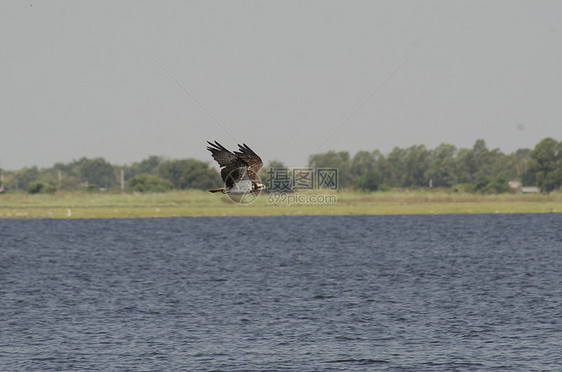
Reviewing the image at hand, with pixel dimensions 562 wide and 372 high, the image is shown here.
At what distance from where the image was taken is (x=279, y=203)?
14338cm

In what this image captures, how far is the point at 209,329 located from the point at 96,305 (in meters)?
11.2

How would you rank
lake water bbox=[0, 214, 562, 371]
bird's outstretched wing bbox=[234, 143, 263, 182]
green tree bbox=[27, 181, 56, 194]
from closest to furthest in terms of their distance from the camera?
bird's outstretched wing bbox=[234, 143, 263, 182] < lake water bbox=[0, 214, 562, 371] < green tree bbox=[27, 181, 56, 194]

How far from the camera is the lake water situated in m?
32.1

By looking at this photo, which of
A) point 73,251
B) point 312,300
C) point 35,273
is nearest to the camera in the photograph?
point 312,300

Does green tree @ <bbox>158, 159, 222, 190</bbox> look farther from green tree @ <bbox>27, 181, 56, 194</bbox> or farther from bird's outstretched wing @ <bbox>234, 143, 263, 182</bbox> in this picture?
bird's outstretched wing @ <bbox>234, 143, 263, 182</bbox>

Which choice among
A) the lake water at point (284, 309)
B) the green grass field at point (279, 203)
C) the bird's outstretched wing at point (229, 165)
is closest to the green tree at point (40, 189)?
the green grass field at point (279, 203)

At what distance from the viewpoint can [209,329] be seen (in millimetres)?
37531

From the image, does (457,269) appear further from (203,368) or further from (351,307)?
(203,368)

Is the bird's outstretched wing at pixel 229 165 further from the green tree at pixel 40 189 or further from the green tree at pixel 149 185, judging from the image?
the green tree at pixel 40 189

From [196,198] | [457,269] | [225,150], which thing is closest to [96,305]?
[225,150]

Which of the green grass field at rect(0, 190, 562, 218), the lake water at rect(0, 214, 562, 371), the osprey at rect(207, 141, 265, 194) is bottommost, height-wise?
the lake water at rect(0, 214, 562, 371)

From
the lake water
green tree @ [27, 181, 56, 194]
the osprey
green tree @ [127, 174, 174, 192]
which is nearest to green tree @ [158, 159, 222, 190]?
green tree @ [127, 174, 174, 192]

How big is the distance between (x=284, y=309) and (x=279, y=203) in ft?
331

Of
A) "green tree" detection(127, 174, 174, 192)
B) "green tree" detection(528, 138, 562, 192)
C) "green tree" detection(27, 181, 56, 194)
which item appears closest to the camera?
"green tree" detection(27, 181, 56, 194)
